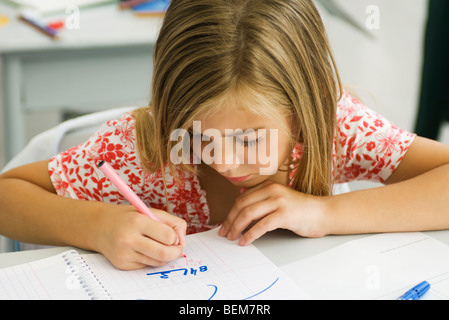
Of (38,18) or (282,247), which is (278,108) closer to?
(282,247)

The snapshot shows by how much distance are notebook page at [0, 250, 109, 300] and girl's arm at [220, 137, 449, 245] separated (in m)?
0.19

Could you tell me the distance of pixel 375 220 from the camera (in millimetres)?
759

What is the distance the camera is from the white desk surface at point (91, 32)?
4.77ft

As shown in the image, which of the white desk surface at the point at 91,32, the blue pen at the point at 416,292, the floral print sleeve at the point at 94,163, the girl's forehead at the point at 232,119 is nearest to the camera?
the blue pen at the point at 416,292

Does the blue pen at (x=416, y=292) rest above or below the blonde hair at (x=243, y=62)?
below

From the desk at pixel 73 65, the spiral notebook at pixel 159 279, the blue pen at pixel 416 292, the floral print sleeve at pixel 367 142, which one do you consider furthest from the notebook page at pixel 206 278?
the desk at pixel 73 65

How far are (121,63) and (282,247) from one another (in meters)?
1.02

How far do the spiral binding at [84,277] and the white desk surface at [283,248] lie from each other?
2cm

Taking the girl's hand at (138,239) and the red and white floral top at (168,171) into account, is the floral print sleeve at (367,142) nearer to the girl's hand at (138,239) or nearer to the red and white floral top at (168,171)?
the red and white floral top at (168,171)

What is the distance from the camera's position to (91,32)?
1553mm

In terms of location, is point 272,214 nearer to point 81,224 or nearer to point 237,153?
point 237,153

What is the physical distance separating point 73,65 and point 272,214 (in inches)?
38.5
